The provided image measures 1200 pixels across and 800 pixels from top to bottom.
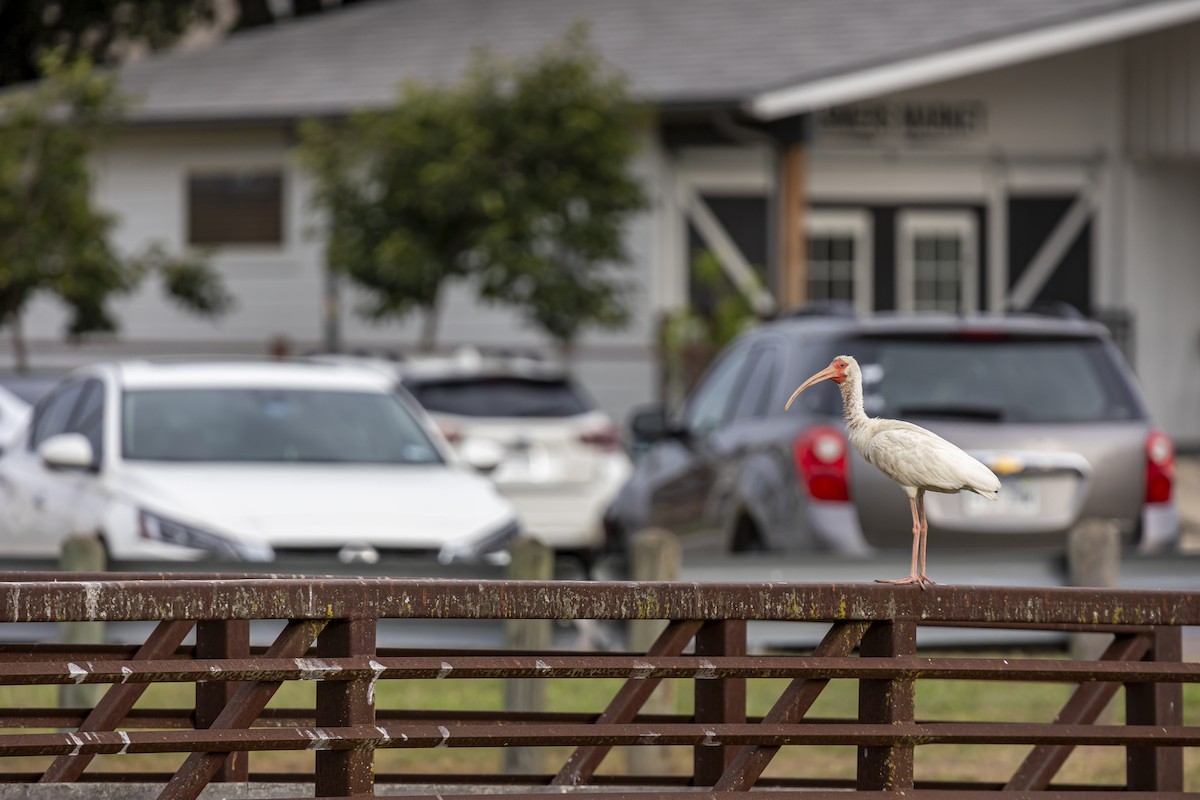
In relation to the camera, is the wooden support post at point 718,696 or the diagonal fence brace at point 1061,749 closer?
the wooden support post at point 718,696

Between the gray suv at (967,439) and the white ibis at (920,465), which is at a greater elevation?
the white ibis at (920,465)

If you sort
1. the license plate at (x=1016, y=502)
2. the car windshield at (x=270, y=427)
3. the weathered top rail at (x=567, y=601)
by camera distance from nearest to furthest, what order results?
the weathered top rail at (x=567, y=601)
the license plate at (x=1016, y=502)
the car windshield at (x=270, y=427)

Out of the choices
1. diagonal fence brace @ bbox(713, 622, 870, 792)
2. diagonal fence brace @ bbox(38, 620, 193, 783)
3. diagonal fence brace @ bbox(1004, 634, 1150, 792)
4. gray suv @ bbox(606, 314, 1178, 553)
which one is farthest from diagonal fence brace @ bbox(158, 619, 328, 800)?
gray suv @ bbox(606, 314, 1178, 553)

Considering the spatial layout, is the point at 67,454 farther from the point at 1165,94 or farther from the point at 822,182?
the point at 1165,94

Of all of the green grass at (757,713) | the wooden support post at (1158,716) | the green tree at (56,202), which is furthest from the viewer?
the green tree at (56,202)

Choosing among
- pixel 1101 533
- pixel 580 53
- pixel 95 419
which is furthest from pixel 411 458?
pixel 580 53

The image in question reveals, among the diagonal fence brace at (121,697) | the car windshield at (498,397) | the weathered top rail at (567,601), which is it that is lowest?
the car windshield at (498,397)

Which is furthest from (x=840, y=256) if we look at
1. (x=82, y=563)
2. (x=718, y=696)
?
(x=718, y=696)

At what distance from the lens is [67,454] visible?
34.8 feet

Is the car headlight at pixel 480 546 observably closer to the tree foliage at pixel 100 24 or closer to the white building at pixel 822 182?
the white building at pixel 822 182

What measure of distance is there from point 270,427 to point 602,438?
5.18 meters

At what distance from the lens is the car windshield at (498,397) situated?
53.7 feet

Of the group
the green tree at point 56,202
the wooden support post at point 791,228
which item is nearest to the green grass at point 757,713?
the wooden support post at point 791,228

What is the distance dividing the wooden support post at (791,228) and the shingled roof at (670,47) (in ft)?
2.11
